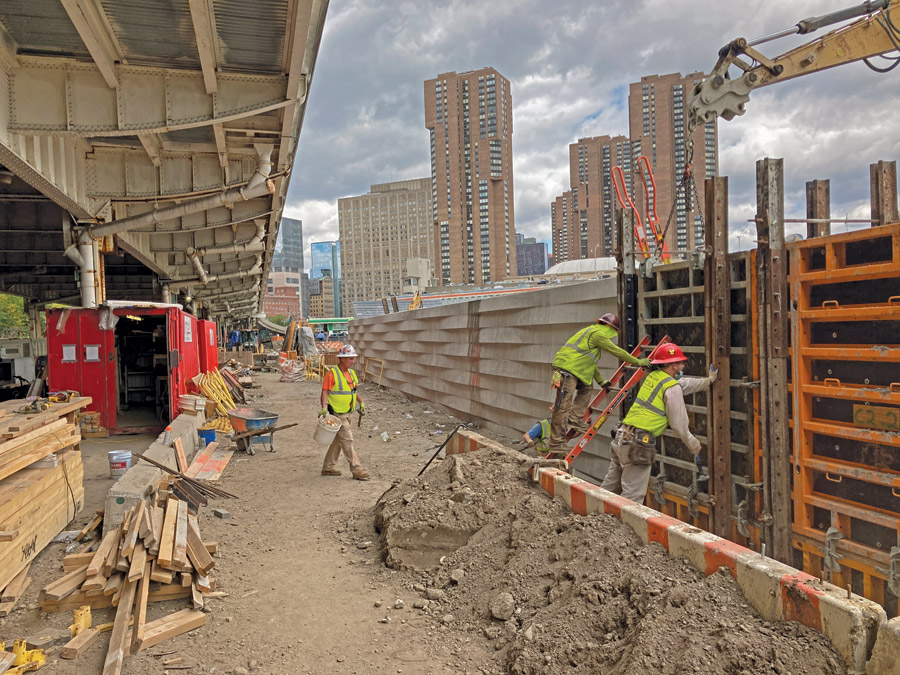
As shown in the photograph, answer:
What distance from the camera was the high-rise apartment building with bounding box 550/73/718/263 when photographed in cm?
1925

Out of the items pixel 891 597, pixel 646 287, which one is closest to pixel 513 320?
pixel 646 287

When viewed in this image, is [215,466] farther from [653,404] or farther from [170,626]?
[653,404]

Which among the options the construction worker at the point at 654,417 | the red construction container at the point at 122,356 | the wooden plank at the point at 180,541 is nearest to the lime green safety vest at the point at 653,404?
the construction worker at the point at 654,417

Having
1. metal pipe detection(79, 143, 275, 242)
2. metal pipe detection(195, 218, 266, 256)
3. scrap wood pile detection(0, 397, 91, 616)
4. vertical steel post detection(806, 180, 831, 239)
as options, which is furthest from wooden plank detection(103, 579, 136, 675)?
metal pipe detection(195, 218, 266, 256)

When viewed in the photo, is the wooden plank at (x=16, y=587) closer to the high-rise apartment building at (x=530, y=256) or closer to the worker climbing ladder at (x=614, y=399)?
the worker climbing ladder at (x=614, y=399)

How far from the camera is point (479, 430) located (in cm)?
1177

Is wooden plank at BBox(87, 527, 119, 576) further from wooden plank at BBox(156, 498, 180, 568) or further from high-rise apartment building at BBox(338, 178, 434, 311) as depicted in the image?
high-rise apartment building at BBox(338, 178, 434, 311)

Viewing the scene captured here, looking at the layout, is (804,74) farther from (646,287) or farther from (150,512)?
(150,512)

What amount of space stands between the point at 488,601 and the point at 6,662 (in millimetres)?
2989

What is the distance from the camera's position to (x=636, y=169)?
2541 cm

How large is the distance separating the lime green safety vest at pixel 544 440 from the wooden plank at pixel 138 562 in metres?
4.46

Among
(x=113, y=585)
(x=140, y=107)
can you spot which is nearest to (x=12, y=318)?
(x=140, y=107)

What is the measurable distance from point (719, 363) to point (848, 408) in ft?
3.50

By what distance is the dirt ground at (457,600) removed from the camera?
2.93 meters
